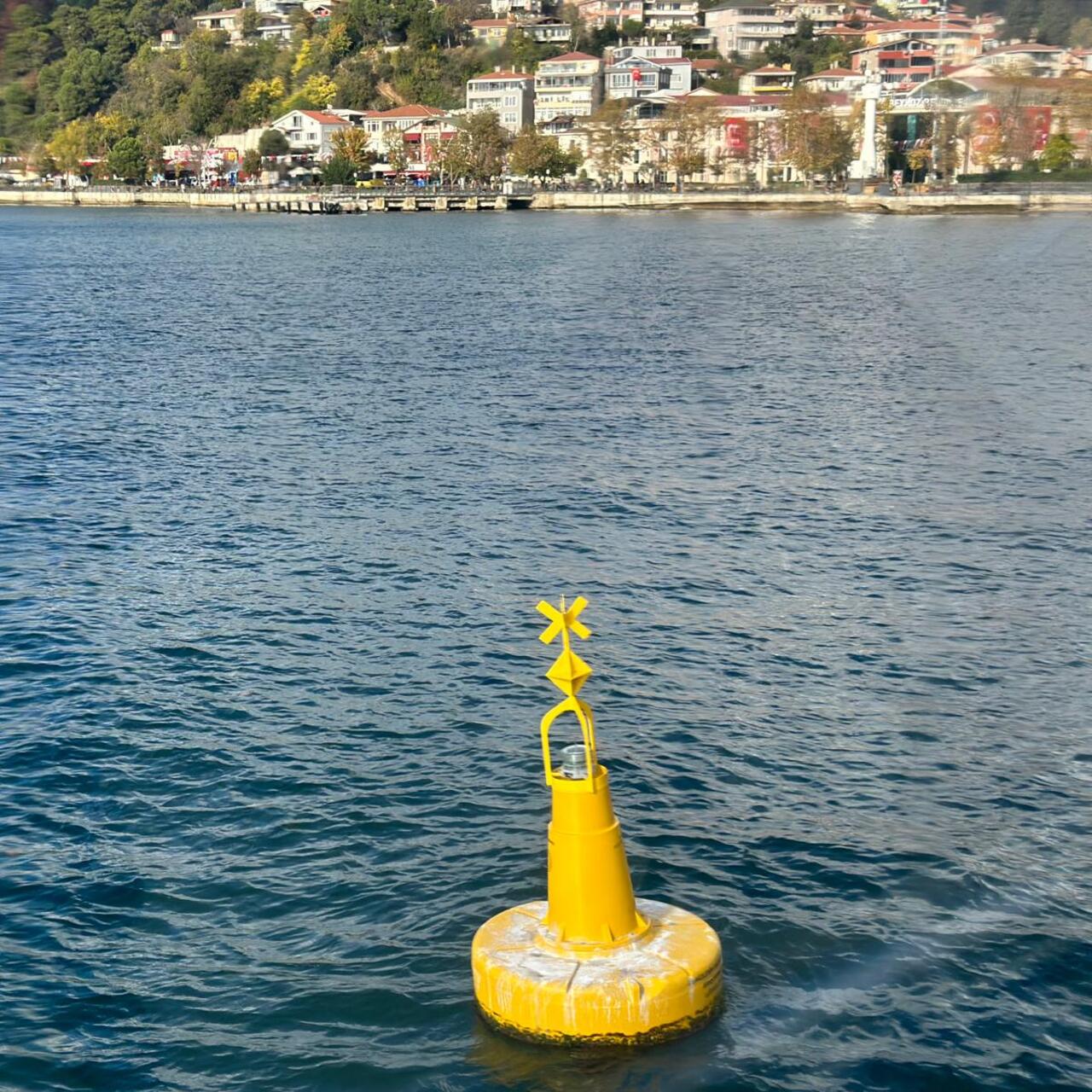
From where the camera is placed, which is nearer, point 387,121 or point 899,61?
point 899,61

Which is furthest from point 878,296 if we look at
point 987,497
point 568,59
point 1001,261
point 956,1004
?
point 568,59

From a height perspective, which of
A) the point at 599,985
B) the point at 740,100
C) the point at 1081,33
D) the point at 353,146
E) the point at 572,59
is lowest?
the point at 599,985

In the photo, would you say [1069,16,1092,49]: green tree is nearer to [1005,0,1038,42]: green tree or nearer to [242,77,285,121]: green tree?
[1005,0,1038,42]: green tree

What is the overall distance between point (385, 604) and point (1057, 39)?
293ft

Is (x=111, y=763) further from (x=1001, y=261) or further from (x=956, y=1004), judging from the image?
(x=1001, y=261)

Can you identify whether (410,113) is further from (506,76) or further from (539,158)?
(539,158)

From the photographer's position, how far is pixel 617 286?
6712 centimetres

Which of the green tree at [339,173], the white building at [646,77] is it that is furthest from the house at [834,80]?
the green tree at [339,173]

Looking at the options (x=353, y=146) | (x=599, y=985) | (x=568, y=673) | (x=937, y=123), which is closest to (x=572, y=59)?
(x=353, y=146)

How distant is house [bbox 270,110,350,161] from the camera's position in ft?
586

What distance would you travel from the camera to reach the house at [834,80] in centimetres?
17088

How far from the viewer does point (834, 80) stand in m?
177

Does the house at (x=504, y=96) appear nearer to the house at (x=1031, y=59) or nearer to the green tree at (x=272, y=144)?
the green tree at (x=272, y=144)

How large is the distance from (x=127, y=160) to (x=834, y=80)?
84.4 m
